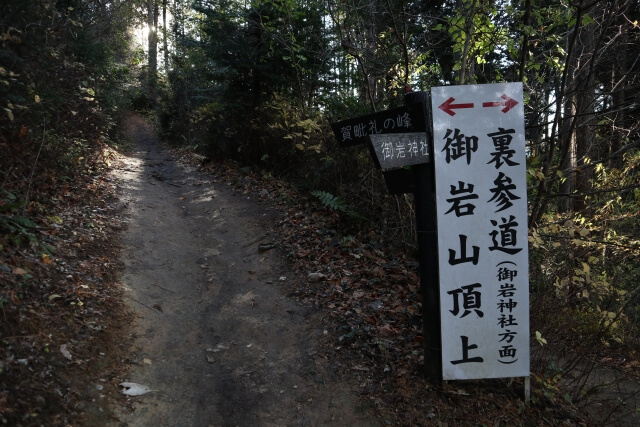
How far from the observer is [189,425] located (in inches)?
156

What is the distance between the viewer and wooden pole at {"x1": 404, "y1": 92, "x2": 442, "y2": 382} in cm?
419

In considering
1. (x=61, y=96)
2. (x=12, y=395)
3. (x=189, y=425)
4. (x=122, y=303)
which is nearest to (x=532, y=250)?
(x=189, y=425)

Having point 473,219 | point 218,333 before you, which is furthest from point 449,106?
point 218,333

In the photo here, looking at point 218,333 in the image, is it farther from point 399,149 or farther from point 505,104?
point 505,104

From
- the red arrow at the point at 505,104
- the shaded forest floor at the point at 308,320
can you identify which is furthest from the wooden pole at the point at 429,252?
the red arrow at the point at 505,104

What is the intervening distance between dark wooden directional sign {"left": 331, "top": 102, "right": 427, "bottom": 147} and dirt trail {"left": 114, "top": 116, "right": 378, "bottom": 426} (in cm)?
257

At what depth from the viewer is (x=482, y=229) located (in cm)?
414

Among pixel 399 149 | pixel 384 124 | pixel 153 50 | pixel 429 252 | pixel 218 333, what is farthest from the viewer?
pixel 153 50

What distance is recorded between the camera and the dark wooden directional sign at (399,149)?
12.6ft

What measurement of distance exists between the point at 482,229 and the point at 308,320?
2.70 metres

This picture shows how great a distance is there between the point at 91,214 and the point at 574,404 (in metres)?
8.01

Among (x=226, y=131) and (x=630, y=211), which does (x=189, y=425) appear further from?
(x=226, y=131)

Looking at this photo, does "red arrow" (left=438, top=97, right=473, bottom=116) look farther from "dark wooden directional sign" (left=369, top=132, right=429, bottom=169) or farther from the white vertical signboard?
"dark wooden directional sign" (left=369, top=132, right=429, bottom=169)

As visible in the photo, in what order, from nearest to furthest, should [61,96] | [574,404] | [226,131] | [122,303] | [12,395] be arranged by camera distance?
[12,395], [574,404], [122,303], [61,96], [226,131]
